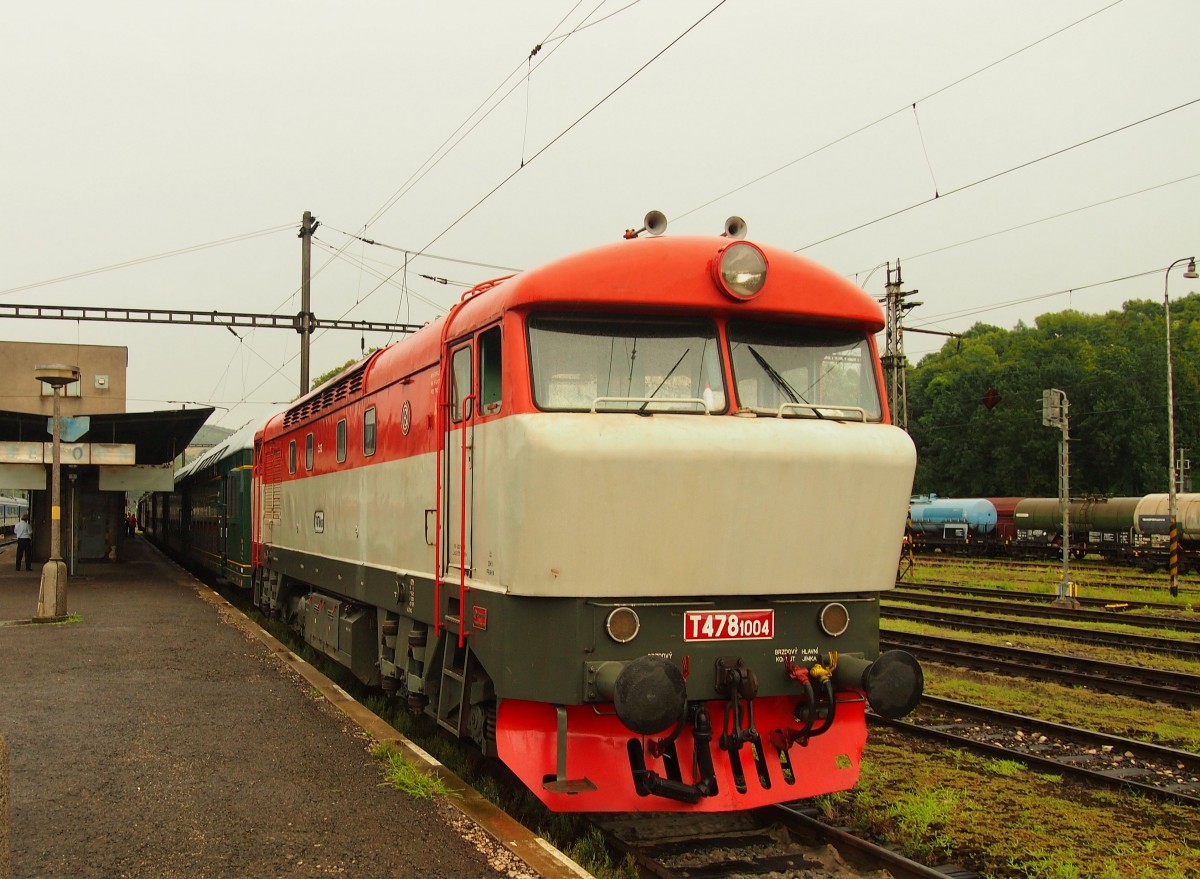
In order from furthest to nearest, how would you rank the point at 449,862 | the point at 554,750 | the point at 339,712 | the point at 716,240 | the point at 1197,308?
the point at 1197,308, the point at 339,712, the point at 716,240, the point at 554,750, the point at 449,862

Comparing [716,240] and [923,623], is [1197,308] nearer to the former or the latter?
[923,623]

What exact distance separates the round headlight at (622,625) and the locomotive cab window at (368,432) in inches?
168

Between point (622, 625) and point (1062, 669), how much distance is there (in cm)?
942

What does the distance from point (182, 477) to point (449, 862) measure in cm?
2881

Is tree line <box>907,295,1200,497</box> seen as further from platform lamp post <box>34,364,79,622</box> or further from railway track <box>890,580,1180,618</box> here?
platform lamp post <box>34,364,79,622</box>

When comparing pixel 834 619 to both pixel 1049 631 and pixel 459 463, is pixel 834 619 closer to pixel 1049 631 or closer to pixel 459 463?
pixel 459 463

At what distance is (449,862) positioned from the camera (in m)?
5.60

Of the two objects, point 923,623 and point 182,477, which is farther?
point 182,477

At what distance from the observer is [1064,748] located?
30.2 feet

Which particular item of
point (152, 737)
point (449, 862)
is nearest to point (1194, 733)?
point (449, 862)

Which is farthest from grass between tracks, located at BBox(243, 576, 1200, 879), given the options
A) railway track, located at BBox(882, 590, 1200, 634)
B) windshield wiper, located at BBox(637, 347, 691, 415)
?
railway track, located at BBox(882, 590, 1200, 634)

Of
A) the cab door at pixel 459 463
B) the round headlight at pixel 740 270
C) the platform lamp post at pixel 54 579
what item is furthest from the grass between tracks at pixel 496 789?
the platform lamp post at pixel 54 579

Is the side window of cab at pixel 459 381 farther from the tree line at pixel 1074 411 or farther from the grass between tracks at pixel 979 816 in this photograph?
the tree line at pixel 1074 411

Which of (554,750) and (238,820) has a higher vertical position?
(554,750)
